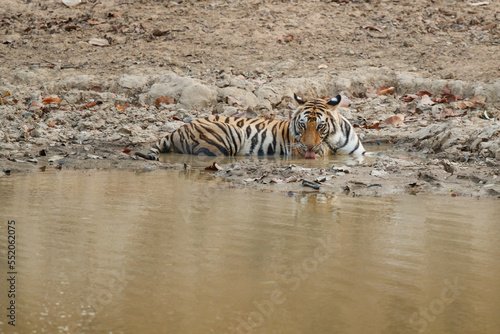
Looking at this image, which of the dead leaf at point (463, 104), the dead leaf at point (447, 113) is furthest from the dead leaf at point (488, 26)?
the dead leaf at point (447, 113)

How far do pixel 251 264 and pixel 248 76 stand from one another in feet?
29.0

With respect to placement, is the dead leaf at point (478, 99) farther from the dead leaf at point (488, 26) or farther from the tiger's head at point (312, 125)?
the dead leaf at point (488, 26)

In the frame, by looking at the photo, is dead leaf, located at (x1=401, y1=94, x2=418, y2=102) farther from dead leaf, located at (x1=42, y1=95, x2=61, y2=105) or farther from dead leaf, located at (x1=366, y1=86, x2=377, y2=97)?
dead leaf, located at (x1=42, y1=95, x2=61, y2=105)

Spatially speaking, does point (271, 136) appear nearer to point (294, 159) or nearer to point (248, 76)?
point (294, 159)

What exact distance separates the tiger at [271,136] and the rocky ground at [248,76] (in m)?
0.64

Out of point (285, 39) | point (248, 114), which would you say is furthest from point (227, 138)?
point (285, 39)

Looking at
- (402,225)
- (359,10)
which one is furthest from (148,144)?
(359,10)

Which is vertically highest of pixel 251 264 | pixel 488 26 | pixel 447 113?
pixel 488 26

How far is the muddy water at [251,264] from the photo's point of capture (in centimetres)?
254

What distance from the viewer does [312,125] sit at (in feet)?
28.2

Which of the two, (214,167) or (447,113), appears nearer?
(214,167)

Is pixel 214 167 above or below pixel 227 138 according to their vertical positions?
below

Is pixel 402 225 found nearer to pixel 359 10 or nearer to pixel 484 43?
pixel 484 43

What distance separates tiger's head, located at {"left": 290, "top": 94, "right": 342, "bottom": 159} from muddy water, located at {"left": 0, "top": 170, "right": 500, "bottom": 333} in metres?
3.33
